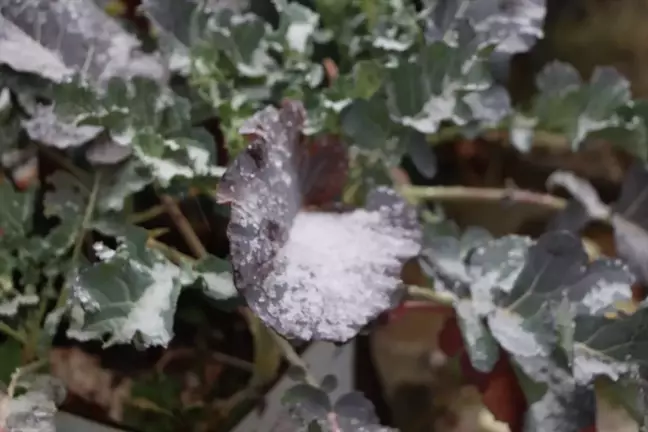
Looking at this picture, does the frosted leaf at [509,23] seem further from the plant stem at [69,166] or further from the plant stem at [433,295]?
the plant stem at [69,166]

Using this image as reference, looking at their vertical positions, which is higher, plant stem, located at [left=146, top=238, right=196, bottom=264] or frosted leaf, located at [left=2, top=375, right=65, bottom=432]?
plant stem, located at [left=146, top=238, right=196, bottom=264]

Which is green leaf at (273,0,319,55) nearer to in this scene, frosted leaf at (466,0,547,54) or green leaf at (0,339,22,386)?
frosted leaf at (466,0,547,54)

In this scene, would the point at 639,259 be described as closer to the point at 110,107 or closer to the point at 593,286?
the point at 593,286

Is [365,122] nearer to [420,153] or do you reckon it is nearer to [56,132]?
[420,153]

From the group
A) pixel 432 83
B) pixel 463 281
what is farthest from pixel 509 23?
pixel 463 281

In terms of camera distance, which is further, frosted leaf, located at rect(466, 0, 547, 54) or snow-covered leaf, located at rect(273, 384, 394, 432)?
frosted leaf, located at rect(466, 0, 547, 54)

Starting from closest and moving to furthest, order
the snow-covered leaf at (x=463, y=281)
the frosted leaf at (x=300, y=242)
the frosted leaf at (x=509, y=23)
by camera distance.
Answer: the frosted leaf at (x=300, y=242)
the snow-covered leaf at (x=463, y=281)
the frosted leaf at (x=509, y=23)

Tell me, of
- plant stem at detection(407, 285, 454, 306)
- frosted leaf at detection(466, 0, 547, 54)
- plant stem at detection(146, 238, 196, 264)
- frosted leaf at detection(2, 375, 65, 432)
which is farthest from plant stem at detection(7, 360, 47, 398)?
frosted leaf at detection(466, 0, 547, 54)

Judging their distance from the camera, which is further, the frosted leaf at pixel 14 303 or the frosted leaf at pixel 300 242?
the frosted leaf at pixel 14 303

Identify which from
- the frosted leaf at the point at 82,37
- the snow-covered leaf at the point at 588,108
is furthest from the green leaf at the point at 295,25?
the snow-covered leaf at the point at 588,108
